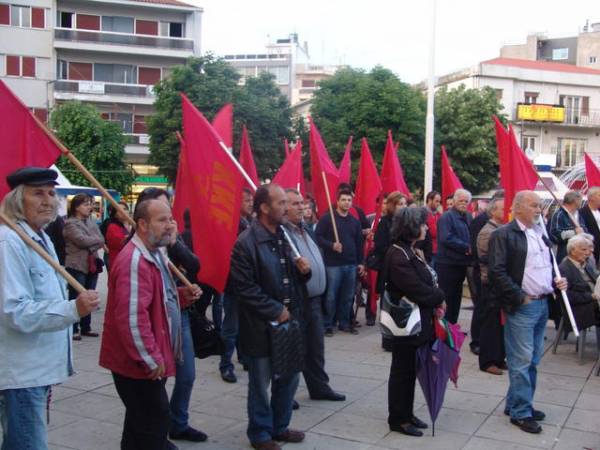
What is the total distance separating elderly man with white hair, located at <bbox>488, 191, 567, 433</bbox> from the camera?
5.46 m

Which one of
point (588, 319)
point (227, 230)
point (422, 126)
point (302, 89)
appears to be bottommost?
point (588, 319)

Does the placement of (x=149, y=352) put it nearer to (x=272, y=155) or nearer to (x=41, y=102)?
(x=272, y=155)

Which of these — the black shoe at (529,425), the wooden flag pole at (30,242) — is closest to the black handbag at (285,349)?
the wooden flag pole at (30,242)

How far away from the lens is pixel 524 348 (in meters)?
5.48

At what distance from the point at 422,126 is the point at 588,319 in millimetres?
24676

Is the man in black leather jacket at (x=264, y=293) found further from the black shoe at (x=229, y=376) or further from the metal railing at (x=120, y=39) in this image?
the metal railing at (x=120, y=39)

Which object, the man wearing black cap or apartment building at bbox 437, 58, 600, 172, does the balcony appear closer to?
apartment building at bbox 437, 58, 600, 172

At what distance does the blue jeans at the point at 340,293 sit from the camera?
29.7ft

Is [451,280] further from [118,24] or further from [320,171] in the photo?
[118,24]

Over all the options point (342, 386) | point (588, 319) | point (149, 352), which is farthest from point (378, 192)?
point (149, 352)

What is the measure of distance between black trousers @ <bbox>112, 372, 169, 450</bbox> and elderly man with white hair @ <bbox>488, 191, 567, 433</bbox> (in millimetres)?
2838

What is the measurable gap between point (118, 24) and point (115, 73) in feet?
10.2

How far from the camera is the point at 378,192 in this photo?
36.7 feet

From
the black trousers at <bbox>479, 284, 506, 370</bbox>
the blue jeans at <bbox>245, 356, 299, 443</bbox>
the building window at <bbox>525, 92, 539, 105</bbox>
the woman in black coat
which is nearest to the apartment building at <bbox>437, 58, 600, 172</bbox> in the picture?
the building window at <bbox>525, 92, 539, 105</bbox>
